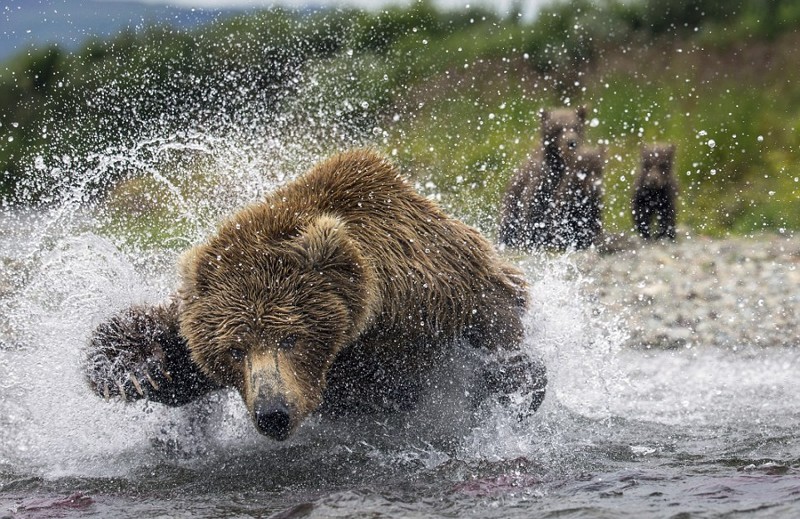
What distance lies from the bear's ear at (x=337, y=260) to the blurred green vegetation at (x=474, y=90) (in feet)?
32.6

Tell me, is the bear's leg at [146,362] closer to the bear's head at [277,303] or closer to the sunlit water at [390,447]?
the sunlit water at [390,447]

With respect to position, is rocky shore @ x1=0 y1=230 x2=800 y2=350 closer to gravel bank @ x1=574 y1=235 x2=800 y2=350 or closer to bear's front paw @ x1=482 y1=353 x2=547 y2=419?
gravel bank @ x1=574 y1=235 x2=800 y2=350

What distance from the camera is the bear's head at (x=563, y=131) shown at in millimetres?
13664

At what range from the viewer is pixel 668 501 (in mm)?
4309

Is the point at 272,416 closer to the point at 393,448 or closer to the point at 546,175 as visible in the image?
the point at 393,448

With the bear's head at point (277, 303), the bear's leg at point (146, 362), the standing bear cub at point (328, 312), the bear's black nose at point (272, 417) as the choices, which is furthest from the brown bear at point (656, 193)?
the bear's black nose at point (272, 417)

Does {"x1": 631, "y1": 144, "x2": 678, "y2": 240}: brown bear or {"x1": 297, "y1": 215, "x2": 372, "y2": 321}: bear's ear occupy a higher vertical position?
{"x1": 631, "y1": 144, "x2": 678, "y2": 240}: brown bear

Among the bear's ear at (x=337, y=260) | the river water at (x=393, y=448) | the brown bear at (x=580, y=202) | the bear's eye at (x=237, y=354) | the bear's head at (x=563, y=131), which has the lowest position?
the river water at (x=393, y=448)

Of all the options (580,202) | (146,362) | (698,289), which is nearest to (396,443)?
(146,362)

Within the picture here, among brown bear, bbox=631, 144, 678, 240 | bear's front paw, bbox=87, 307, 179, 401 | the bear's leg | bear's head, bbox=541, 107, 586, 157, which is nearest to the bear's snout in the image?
the bear's leg

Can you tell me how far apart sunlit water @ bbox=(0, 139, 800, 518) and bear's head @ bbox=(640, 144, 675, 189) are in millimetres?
6939

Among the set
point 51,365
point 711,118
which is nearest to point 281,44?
point 711,118

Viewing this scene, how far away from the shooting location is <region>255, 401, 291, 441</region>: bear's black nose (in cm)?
441

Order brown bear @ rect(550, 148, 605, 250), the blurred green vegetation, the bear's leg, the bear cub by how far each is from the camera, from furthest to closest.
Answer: the blurred green vegetation, the bear cub, brown bear @ rect(550, 148, 605, 250), the bear's leg
